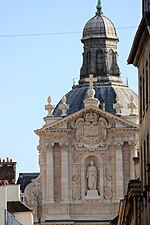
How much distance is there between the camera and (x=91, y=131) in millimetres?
117438

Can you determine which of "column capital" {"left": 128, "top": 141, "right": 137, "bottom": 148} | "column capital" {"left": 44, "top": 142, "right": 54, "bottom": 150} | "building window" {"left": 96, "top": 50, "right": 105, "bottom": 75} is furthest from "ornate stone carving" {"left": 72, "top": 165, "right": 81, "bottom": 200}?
"building window" {"left": 96, "top": 50, "right": 105, "bottom": 75}

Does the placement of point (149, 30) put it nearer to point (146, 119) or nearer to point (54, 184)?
point (146, 119)

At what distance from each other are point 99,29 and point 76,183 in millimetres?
14069

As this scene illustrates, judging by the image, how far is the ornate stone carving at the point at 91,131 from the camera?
11725 cm

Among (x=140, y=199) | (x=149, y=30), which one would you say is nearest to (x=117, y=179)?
(x=140, y=199)

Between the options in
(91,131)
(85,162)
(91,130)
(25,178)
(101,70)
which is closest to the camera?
(91,130)

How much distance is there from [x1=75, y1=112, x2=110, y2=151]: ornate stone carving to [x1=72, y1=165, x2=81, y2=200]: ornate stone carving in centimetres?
193

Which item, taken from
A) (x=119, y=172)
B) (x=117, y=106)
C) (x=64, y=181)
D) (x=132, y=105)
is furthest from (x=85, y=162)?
(x=132, y=105)

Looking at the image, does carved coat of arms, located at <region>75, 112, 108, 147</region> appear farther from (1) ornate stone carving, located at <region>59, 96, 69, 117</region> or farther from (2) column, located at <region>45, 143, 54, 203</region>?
(1) ornate stone carving, located at <region>59, 96, 69, 117</region>

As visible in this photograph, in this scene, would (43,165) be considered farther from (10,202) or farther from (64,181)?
(10,202)

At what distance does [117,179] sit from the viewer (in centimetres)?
11800

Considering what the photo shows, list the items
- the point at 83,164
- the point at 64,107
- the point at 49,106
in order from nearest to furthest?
the point at 83,164 < the point at 49,106 < the point at 64,107

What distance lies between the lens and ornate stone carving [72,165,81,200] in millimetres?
117562

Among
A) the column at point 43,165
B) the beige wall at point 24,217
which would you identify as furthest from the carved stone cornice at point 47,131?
the beige wall at point 24,217
